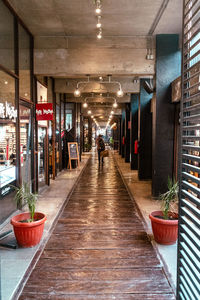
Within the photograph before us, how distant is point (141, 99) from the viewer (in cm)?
885

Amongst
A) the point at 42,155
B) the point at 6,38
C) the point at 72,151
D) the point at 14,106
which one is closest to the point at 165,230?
the point at 14,106

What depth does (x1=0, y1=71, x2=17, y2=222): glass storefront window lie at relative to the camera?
4457 mm

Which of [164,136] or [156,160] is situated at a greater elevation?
[164,136]

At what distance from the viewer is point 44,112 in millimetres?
6191

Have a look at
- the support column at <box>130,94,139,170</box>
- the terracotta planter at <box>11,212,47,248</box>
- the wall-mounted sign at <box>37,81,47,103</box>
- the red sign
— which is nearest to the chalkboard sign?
the support column at <box>130,94,139,170</box>

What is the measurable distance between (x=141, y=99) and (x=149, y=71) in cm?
280

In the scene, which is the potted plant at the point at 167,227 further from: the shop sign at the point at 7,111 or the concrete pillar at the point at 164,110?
the shop sign at the point at 7,111

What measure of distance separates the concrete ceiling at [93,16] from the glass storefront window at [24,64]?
0.86 ft

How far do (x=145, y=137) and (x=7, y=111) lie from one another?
5389 millimetres

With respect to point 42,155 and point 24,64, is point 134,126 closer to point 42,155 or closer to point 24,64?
point 42,155

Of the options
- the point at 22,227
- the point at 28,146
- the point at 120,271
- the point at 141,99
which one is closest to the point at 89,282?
the point at 120,271

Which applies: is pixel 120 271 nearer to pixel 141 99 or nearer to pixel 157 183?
pixel 157 183

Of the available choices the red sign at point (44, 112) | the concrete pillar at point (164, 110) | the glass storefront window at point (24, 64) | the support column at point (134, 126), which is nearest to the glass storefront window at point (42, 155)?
the red sign at point (44, 112)

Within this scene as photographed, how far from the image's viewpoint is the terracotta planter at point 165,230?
3.51 metres
